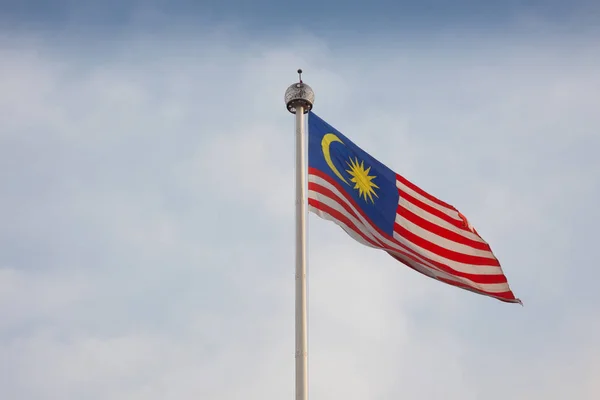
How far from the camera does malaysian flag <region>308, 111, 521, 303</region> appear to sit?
45.6 ft

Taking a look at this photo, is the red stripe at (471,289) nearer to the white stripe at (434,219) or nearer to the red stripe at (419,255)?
the red stripe at (419,255)

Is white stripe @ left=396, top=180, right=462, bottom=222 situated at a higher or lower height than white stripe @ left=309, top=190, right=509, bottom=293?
higher

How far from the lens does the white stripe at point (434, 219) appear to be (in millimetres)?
15070

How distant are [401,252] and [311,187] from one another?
2.26 meters

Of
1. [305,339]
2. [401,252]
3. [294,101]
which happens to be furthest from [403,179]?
[305,339]

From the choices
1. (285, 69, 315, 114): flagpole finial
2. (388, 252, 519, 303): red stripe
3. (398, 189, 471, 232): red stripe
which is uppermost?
(285, 69, 315, 114): flagpole finial

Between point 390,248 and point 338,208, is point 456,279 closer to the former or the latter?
point 390,248

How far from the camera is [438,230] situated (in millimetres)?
15117

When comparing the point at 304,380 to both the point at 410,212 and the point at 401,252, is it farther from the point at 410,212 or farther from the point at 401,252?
the point at 410,212

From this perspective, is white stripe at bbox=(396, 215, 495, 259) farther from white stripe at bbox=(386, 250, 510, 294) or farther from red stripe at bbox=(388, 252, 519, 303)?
red stripe at bbox=(388, 252, 519, 303)

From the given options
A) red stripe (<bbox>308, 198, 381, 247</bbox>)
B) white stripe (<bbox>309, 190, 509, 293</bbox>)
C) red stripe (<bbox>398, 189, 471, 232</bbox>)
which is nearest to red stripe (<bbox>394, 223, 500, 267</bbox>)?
white stripe (<bbox>309, 190, 509, 293</bbox>)

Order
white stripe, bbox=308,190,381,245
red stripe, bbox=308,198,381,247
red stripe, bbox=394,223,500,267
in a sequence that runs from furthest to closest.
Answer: red stripe, bbox=394,223,500,267 → white stripe, bbox=308,190,381,245 → red stripe, bbox=308,198,381,247

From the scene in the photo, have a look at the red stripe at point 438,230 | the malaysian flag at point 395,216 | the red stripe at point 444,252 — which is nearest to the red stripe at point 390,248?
the malaysian flag at point 395,216

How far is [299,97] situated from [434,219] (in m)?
3.88
